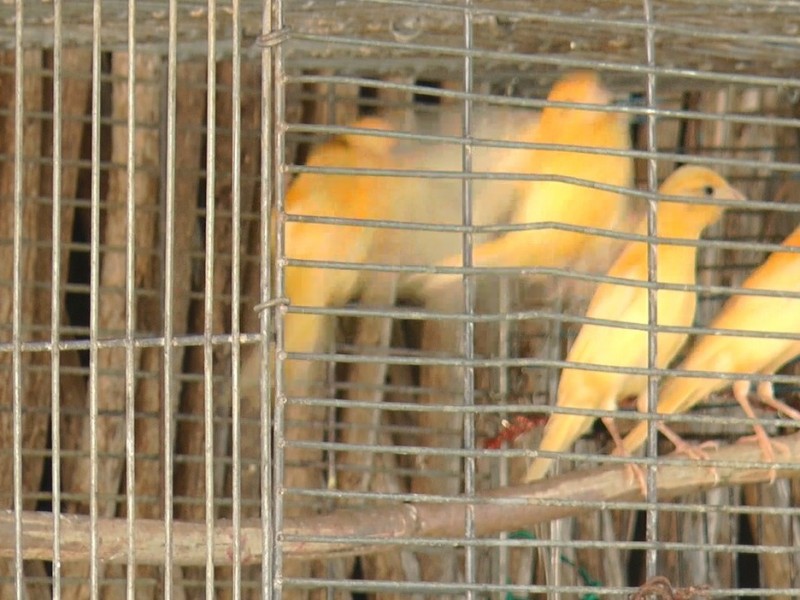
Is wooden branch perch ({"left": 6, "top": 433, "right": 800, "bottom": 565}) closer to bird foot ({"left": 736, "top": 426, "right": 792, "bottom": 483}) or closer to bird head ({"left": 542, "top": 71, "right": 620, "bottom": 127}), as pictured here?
bird foot ({"left": 736, "top": 426, "right": 792, "bottom": 483})

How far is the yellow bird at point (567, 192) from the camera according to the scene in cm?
193

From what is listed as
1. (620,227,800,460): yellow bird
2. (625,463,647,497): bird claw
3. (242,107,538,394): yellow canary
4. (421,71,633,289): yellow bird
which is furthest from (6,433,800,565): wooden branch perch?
(242,107,538,394): yellow canary

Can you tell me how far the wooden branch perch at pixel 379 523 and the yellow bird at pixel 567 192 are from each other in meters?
0.32

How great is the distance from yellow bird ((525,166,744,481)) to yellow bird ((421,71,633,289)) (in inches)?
2.7

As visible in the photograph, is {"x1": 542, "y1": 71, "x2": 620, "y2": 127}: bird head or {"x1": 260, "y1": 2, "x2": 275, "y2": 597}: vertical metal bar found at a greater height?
{"x1": 542, "y1": 71, "x2": 620, "y2": 127}: bird head

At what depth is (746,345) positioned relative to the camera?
198 cm

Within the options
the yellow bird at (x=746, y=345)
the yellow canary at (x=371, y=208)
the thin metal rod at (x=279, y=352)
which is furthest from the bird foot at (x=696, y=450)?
the thin metal rod at (x=279, y=352)

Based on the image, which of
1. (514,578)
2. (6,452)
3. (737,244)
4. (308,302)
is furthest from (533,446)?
(737,244)

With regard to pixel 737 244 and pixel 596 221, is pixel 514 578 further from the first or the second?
pixel 737 244

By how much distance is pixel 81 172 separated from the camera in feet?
8.04

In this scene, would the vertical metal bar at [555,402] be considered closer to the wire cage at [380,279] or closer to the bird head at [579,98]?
the wire cage at [380,279]

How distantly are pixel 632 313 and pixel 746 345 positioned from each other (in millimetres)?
168

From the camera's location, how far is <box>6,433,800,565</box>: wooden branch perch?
1.52m

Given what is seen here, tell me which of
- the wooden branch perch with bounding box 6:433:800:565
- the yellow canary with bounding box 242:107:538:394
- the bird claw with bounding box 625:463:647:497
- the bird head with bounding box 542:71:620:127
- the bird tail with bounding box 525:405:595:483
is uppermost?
the bird head with bounding box 542:71:620:127
